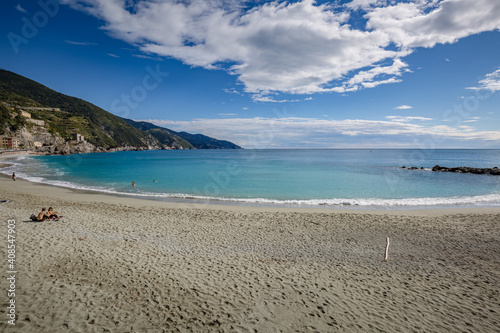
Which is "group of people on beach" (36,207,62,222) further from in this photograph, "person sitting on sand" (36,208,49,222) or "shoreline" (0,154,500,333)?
"shoreline" (0,154,500,333)

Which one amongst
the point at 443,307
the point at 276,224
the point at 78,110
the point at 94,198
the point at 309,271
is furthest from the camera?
the point at 78,110

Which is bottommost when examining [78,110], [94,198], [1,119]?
[94,198]

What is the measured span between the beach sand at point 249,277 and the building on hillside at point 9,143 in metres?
134

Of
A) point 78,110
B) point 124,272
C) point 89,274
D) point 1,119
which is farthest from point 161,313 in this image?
point 78,110

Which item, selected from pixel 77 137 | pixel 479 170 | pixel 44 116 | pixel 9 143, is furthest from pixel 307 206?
pixel 44 116

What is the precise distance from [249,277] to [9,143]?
14972 centimetres

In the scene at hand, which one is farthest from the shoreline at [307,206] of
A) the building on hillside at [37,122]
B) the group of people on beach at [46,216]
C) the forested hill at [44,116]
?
the building on hillside at [37,122]

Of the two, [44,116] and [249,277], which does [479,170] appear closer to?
[249,277]

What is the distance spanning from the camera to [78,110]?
197750 mm

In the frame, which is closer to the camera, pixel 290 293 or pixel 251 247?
pixel 290 293

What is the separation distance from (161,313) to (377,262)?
8.26m

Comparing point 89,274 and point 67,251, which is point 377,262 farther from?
point 67,251

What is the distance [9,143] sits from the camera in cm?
10550

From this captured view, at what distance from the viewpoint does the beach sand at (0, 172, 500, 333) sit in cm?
562
